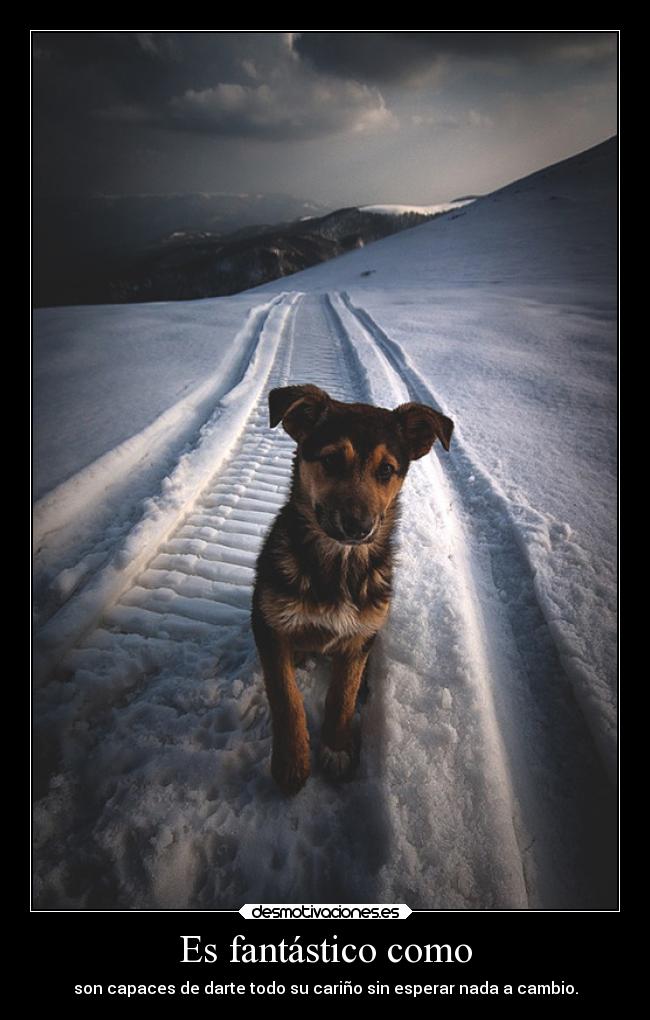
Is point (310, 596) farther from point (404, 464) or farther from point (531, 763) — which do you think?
point (531, 763)

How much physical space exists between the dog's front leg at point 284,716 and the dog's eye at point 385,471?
1.01 metres

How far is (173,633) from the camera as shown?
258 cm

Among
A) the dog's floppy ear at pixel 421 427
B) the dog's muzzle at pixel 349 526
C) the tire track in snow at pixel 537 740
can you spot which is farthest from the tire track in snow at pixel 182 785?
the dog's floppy ear at pixel 421 427

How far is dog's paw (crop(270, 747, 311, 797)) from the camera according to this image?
1795mm

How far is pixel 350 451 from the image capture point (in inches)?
79.7

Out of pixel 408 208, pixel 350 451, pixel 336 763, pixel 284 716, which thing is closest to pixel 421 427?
pixel 350 451

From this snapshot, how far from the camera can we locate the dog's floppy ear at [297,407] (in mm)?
2066

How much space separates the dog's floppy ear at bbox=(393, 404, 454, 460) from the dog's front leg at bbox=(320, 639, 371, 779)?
3.98 feet

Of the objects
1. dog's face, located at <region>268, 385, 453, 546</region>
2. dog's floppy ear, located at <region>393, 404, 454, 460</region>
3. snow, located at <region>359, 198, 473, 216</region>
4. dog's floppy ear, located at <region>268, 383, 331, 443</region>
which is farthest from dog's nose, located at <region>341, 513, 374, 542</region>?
snow, located at <region>359, 198, 473, 216</region>

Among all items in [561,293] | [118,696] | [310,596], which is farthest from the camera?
[561,293]

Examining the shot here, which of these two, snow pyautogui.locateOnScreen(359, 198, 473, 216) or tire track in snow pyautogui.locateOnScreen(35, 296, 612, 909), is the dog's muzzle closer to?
tire track in snow pyautogui.locateOnScreen(35, 296, 612, 909)

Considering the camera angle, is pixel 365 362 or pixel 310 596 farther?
pixel 365 362
